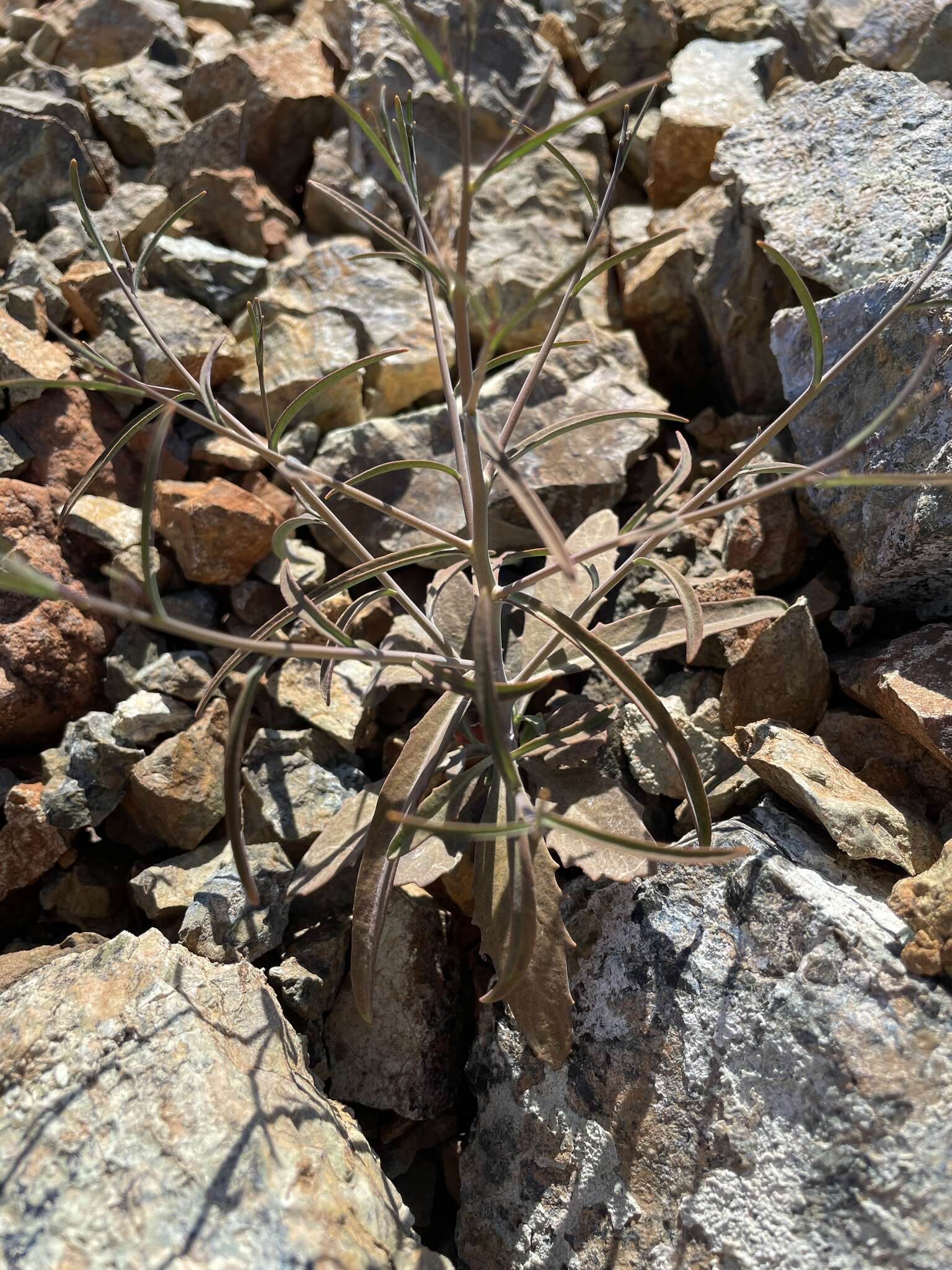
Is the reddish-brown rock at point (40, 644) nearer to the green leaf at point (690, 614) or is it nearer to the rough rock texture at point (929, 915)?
the green leaf at point (690, 614)

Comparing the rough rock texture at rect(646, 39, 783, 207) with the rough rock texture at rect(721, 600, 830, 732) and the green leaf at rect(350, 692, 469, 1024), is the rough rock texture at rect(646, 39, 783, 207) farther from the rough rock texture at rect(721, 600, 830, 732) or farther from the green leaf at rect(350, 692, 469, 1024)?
the green leaf at rect(350, 692, 469, 1024)

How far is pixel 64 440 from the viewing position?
240cm

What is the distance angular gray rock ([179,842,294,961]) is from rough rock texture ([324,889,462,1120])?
200 millimetres

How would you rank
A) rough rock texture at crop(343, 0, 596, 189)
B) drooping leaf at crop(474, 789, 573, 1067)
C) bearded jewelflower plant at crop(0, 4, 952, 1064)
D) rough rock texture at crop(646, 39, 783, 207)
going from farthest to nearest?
rough rock texture at crop(343, 0, 596, 189)
rough rock texture at crop(646, 39, 783, 207)
drooping leaf at crop(474, 789, 573, 1067)
bearded jewelflower plant at crop(0, 4, 952, 1064)

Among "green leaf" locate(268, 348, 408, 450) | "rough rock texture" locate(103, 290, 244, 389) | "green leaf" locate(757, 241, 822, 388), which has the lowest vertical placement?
"rough rock texture" locate(103, 290, 244, 389)

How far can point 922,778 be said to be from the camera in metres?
1.82

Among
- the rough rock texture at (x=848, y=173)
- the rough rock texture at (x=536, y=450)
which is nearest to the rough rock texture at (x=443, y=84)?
the rough rock texture at (x=848, y=173)

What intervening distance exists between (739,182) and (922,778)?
1700 mm

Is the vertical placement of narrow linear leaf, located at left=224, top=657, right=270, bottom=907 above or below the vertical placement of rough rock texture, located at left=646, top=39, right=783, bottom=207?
below

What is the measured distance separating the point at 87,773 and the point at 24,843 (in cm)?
19

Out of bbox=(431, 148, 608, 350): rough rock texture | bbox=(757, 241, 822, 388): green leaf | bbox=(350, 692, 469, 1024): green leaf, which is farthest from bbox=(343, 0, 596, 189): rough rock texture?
bbox=(350, 692, 469, 1024): green leaf

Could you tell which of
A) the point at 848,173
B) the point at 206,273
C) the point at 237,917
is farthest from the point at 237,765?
the point at 848,173

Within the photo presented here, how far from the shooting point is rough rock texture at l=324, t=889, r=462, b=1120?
176 centimetres

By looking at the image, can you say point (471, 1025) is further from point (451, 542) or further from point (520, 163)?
point (520, 163)
